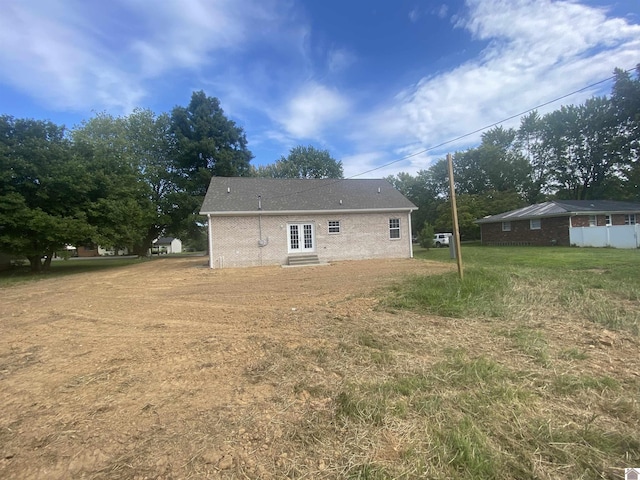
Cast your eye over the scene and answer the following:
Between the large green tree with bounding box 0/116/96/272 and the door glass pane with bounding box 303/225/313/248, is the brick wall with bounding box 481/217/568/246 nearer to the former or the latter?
the door glass pane with bounding box 303/225/313/248

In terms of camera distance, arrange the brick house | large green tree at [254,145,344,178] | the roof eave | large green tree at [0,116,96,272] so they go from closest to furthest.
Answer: large green tree at [0,116,96,272] < the roof eave < the brick house < large green tree at [254,145,344,178]

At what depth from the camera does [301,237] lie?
57.7 feet

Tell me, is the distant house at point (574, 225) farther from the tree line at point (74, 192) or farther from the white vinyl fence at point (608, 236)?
the tree line at point (74, 192)

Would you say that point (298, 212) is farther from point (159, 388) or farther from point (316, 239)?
point (159, 388)

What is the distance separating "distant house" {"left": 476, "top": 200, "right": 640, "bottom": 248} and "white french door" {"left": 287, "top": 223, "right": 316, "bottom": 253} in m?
18.4

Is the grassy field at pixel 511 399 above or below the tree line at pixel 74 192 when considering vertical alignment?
below

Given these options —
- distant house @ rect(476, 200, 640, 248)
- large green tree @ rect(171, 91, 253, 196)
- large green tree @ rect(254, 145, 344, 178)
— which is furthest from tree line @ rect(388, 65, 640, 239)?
large green tree @ rect(171, 91, 253, 196)

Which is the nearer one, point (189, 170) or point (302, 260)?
point (302, 260)

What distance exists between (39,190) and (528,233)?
32.0 meters

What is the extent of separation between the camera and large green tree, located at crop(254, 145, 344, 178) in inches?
1686

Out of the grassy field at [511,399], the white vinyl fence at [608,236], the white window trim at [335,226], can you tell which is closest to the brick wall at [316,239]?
the white window trim at [335,226]

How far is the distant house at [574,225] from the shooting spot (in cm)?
2066

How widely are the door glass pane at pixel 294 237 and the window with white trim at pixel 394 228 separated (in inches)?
220

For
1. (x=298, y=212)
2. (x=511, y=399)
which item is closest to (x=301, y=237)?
(x=298, y=212)
